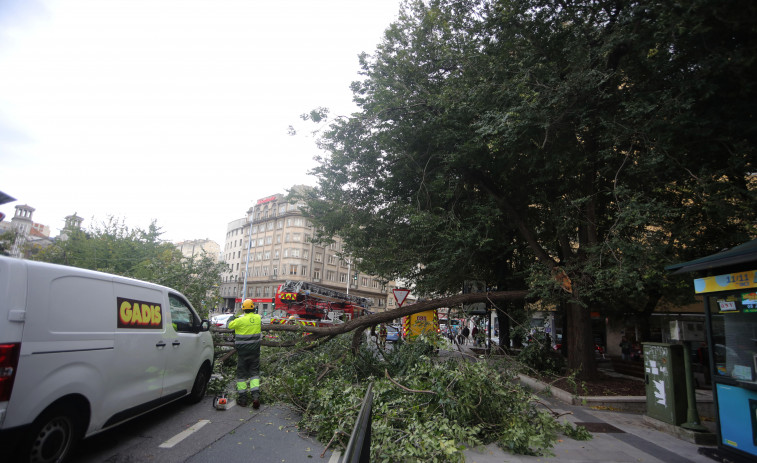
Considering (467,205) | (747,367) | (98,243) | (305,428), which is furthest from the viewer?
(98,243)

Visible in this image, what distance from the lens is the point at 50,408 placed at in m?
3.46

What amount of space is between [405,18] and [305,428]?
12954 millimetres

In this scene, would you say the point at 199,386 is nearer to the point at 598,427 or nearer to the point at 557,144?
the point at 598,427

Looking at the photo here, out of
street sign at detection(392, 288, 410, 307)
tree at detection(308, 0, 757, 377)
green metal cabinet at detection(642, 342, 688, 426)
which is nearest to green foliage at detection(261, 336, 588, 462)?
green metal cabinet at detection(642, 342, 688, 426)

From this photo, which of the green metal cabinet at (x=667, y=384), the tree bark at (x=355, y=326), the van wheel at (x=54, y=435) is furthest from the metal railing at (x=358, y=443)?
the tree bark at (x=355, y=326)

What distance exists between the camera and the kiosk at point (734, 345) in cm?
500

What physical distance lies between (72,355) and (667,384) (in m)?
8.87

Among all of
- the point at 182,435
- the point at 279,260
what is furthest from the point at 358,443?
the point at 279,260

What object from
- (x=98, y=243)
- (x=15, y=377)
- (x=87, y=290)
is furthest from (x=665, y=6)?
(x=98, y=243)

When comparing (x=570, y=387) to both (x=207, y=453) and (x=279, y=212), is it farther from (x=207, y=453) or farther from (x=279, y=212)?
(x=279, y=212)

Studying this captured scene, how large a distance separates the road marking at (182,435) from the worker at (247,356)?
1.07 metres

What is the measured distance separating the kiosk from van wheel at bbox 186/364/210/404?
322 inches

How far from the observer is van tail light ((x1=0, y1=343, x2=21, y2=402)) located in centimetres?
301

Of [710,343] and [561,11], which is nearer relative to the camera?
[710,343]
